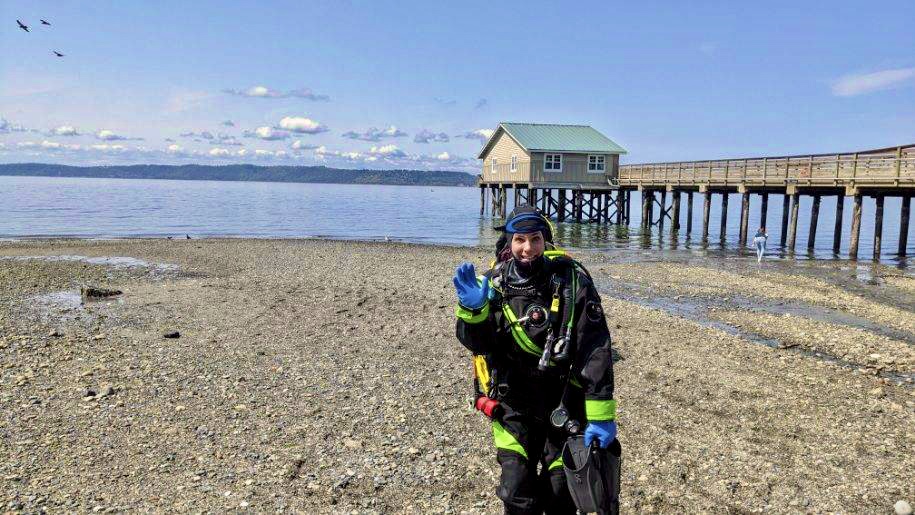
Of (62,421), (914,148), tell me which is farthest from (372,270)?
(914,148)

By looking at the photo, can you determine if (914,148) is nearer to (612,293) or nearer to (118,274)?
(612,293)

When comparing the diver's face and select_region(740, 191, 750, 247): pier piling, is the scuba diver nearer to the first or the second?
the diver's face

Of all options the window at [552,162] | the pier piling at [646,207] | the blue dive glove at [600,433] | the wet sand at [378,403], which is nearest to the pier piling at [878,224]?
the wet sand at [378,403]

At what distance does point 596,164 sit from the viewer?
4653cm

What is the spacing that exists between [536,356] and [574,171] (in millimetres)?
43669

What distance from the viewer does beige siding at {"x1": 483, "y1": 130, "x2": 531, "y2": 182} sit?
151 ft

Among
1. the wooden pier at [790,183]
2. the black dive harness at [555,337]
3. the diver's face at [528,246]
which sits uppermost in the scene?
the wooden pier at [790,183]

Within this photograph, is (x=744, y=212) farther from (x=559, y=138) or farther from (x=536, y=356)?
(x=536, y=356)

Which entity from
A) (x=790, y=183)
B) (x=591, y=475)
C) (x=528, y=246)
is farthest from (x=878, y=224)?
(x=591, y=475)

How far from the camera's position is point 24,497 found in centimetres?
527

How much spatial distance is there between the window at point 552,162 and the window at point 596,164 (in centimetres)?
235

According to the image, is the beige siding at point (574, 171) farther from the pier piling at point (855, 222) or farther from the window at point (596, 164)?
the pier piling at point (855, 222)

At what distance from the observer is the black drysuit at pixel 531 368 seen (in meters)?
3.62

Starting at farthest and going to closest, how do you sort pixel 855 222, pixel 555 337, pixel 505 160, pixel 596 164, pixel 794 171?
pixel 505 160
pixel 596 164
pixel 794 171
pixel 855 222
pixel 555 337
